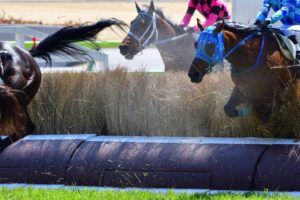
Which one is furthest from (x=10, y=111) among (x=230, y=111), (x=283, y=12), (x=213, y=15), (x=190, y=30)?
(x=213, y=15)

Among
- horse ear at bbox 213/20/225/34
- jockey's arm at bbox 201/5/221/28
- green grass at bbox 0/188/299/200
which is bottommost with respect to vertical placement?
green grass at bbox 0/188/299/200

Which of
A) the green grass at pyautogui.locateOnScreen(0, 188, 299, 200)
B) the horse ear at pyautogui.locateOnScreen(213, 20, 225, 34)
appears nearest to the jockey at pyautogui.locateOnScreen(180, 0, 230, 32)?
the horse ear at pyautogui.locateOnScreen(213, 20, 225, 34)

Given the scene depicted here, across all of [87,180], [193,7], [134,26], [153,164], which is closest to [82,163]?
[87,180]

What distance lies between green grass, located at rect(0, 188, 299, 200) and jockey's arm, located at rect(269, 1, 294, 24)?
2.05 meters

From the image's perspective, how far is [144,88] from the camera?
8.45 m

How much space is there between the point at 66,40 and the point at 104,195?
303 centimetres

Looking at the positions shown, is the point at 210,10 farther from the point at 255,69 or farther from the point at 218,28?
the point at 218,28

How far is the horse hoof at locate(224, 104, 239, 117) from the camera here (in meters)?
7.64

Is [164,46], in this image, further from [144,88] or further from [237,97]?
[237,97]

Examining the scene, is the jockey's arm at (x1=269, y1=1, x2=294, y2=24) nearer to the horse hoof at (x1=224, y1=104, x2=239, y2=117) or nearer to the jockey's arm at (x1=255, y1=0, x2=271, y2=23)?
the jockey's arm at (x1=255, y1=0, x2=271, y2=23)

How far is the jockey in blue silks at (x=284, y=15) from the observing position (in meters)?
7.87

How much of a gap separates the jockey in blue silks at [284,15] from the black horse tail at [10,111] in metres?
2.49

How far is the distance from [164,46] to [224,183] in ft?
13.4

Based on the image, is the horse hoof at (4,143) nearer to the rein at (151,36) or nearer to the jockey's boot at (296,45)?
the jockey's boot at (296,45)
